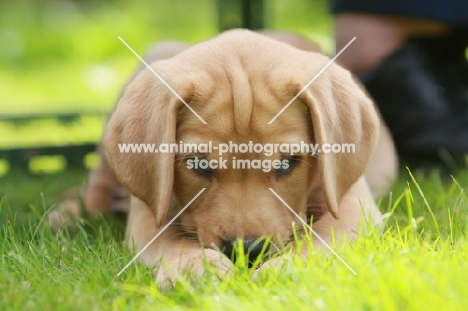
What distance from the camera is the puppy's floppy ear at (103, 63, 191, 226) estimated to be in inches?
142

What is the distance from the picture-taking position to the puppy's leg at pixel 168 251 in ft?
10.4

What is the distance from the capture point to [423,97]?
234 inches

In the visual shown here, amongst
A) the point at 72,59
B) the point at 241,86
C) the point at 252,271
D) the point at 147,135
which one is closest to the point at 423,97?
the point at 241,86

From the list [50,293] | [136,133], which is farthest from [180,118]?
[50,293]

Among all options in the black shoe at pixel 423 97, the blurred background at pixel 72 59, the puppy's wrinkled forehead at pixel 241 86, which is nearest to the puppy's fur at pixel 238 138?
the puppy's wrinkled forehead at pixel 241 86

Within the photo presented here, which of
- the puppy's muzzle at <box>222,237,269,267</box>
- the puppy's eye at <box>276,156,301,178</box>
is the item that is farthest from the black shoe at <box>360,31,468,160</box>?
the puppy's muzzle at <box>222,237,269,267</box>

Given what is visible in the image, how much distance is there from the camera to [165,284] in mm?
3123

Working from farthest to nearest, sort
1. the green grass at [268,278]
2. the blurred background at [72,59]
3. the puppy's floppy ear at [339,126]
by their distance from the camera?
the blurred background at [72,59] < the puppy's floppy ear at [339,126] < the green grass at [268,278]

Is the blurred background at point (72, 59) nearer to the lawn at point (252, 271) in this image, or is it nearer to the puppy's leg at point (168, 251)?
the lawn at point (252, 271)

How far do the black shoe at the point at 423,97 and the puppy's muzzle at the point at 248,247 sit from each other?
116 inches

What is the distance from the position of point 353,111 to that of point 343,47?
2.52 m

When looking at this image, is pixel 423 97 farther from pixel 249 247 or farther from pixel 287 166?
pixel 249 247

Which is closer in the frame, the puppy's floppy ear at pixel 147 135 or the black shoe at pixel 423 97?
the puppy's floppy ear at pixel 147 135

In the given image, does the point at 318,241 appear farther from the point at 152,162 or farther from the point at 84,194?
the point at 84,194
